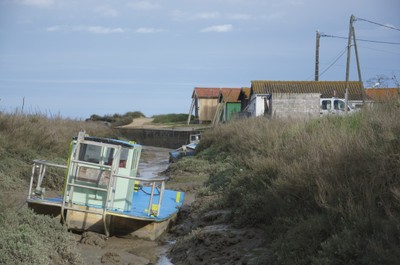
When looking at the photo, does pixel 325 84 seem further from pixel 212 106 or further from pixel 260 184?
pixel 260 184

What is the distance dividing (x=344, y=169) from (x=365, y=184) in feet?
2.69

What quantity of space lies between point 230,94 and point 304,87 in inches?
671

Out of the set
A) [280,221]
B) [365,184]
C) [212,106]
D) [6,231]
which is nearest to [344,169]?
[365,184]

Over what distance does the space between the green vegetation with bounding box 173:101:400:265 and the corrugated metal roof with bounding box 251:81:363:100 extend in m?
30.1

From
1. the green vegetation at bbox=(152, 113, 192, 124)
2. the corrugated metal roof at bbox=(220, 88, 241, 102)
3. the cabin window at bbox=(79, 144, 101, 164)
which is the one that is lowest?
the cabin window at bbox=(79, 144, 101, 164)

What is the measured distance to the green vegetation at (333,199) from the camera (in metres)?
6.32

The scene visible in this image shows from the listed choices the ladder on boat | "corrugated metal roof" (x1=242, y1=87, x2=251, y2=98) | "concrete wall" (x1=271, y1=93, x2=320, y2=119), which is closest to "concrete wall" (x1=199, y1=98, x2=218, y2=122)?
"corrugated metal roof" (x1=242, y1=87, x2=251, y2=98)

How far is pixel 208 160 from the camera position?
25.2 meters

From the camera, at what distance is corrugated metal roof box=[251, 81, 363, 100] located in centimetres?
4081

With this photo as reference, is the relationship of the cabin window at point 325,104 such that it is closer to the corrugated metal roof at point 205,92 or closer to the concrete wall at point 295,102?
the concrete wall at point 295,102

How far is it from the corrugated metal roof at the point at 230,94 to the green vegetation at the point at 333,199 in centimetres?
4539

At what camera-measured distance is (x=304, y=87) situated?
137 feet

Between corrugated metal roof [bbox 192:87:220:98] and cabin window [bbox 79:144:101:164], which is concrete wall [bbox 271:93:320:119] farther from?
corrugated metal roof [bbox 192:87:220:98]

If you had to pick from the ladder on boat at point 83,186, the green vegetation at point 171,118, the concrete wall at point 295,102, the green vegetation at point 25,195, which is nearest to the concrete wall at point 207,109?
the green vegetation at point 171,118
